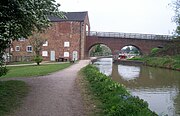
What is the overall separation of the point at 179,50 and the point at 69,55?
825 inches

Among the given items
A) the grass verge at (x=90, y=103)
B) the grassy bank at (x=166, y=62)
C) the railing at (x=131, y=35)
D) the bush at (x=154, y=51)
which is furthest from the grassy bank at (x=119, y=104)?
the railing at (x=131, y=35)

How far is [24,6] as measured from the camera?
41.1ft

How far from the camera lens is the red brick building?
57500 mm

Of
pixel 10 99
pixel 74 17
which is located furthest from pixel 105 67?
pixel 10 99

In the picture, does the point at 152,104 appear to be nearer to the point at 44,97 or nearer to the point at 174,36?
the point at 44,97

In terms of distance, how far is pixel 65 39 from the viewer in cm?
5822

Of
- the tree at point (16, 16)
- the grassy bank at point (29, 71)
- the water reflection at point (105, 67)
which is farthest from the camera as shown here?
the water reflection at point (105, 67)

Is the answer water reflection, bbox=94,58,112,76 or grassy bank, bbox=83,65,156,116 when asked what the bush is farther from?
grassy bank, bbox=83,65,156,116

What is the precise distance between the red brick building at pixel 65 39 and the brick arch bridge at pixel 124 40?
2.75 metres

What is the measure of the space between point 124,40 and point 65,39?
12.7 m

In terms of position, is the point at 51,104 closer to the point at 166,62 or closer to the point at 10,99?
the point at 10,99

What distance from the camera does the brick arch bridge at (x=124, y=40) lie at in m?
62.1

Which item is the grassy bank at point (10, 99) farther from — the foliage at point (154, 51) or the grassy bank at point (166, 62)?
the foliage at point (154, 51)

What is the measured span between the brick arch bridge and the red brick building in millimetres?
2748
